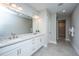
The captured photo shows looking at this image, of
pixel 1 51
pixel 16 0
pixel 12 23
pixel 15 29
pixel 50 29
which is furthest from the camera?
pixel 50 29

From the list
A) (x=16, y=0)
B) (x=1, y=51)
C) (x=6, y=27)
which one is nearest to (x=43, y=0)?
(x=16, y=0)

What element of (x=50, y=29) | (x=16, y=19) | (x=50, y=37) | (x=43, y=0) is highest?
(x=43, y=0)

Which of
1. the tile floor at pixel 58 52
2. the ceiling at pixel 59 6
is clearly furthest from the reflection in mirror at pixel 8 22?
the tile floor at pixel 58 52

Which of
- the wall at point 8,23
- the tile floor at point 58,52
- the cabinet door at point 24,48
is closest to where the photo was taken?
the wall at point 8,23

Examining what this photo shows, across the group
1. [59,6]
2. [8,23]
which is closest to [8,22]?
[8,23]

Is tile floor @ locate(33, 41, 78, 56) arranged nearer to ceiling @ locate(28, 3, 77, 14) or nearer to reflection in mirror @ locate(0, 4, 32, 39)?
reflection in mirror @ locate(0, 4, 32, 39)

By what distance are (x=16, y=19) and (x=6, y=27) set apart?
1.14 feet

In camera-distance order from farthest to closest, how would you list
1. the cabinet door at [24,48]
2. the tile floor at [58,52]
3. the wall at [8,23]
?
the tile floor at [58,52] < the cabinet door at [24,48] < the wall at [8,23]

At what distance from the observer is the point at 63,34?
511 cm

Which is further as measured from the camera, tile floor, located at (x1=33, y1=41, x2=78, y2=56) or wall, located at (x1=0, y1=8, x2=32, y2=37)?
tile floor, located at (x1=33, y1=41, x2=78, y2=56)

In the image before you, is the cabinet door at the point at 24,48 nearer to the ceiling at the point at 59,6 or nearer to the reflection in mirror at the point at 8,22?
the reflection in mirror at the point at 8,22

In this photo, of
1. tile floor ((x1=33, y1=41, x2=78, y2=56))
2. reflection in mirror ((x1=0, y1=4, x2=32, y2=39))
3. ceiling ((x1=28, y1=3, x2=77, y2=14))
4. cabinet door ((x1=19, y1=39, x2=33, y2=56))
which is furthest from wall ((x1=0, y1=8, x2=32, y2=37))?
tile floor ((x1=33, y1=41, x2=78, y2=56))

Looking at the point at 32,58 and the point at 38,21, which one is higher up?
the point at 38,21

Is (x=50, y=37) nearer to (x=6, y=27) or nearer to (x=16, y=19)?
(x=16, y=19)
